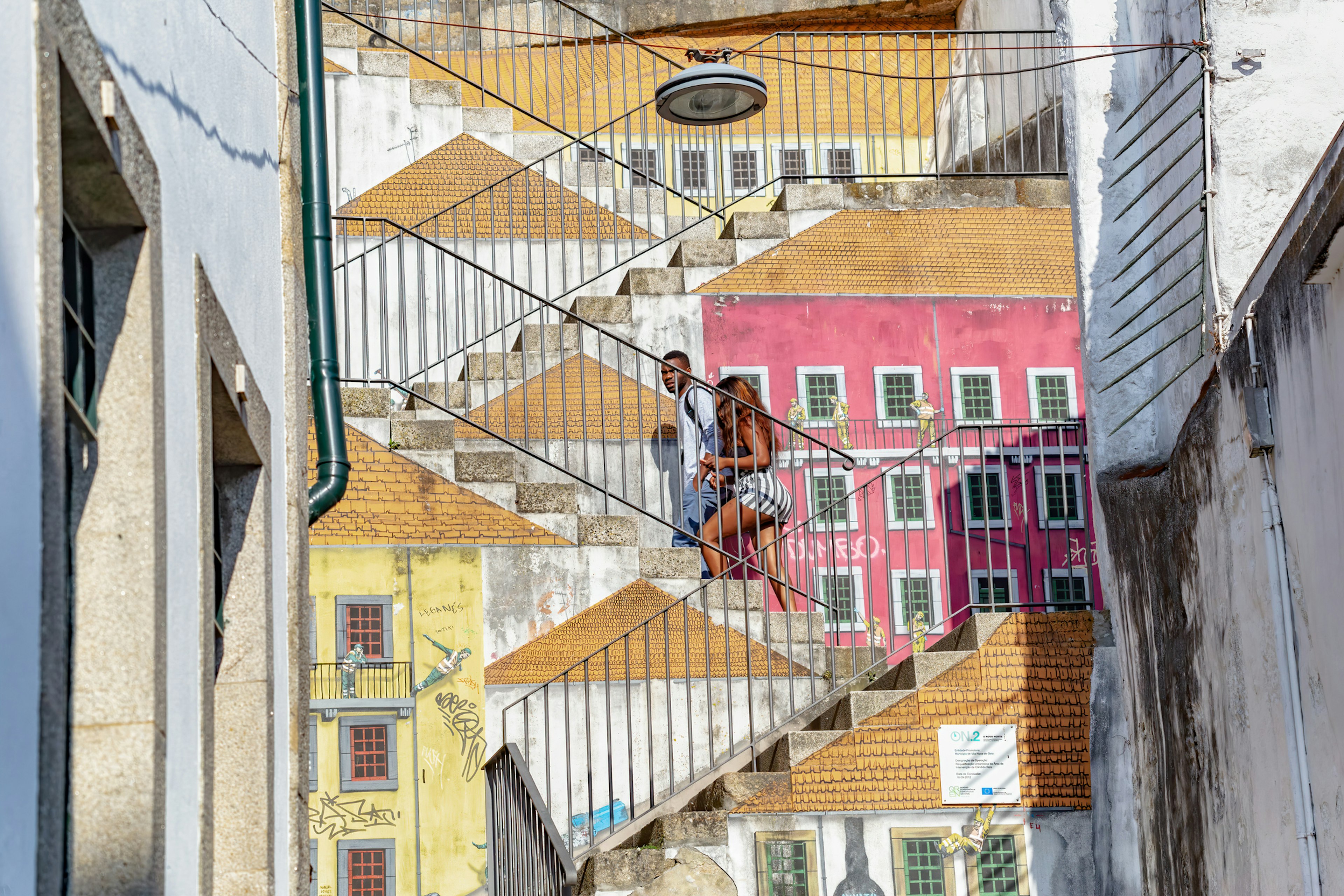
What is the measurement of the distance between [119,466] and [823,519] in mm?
9691

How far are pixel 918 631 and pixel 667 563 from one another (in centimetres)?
167

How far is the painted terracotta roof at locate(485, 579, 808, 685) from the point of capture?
10.5m

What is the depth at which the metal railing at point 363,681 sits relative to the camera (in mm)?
10117

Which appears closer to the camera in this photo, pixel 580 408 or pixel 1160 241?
pixel 1160 241

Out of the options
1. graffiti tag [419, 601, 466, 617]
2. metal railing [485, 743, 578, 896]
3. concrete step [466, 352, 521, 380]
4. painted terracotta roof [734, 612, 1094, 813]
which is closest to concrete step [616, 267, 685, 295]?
concrete step [466, 352, 521, 380]

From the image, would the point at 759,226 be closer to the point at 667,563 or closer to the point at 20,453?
the point at 667,563

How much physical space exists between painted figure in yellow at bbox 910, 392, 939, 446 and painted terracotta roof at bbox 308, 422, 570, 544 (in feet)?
11.9

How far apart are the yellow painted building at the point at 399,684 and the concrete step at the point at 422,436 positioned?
0.09 meters

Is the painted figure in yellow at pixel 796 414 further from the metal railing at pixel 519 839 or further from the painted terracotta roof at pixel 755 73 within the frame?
the metal railing at pixel 519 839

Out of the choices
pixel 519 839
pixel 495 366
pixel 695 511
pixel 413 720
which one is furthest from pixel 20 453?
pixel 495 366

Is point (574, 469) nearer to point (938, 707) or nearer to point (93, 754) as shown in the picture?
point (938, 707)

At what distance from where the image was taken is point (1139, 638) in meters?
9.68

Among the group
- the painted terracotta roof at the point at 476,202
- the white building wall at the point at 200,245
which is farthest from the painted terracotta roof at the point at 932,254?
the white building wall at the point at 200,245

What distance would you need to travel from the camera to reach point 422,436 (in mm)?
10805
